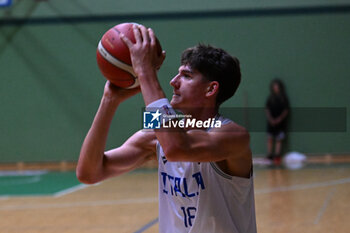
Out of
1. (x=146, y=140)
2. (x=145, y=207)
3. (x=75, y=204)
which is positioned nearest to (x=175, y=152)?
(x=146, y=140)

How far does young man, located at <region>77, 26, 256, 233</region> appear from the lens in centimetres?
206

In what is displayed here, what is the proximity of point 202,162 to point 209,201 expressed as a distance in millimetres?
187

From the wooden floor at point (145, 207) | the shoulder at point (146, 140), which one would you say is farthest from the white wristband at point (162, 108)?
the wooden floor at point (145, 207)

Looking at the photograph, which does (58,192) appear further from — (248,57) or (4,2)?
(248,57)

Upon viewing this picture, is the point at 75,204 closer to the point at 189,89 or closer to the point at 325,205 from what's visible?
the point at 325,205

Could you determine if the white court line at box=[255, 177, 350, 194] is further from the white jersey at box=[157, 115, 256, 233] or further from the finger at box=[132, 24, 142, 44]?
the finger at box=[132, 24, 142, 44]

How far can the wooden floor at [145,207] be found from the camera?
16.9 feet

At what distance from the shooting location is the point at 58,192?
774 centimetres

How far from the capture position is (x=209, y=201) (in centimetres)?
219

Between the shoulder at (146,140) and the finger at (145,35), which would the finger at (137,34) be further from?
the shoulder at (146,140)

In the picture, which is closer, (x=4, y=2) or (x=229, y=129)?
(x=229, y=129)

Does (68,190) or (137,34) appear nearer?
(137,34)

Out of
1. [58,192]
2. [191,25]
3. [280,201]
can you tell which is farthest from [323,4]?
[58,192]

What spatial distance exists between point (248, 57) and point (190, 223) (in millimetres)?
8650
